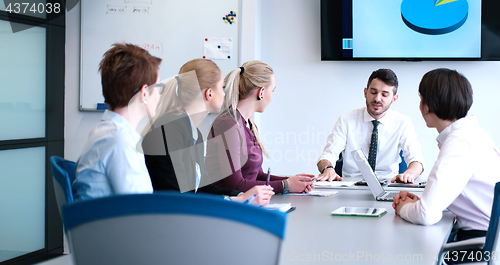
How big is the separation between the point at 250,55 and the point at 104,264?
9.56ft

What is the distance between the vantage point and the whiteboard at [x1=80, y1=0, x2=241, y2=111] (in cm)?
341

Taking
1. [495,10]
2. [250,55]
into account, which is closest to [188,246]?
[250,55]

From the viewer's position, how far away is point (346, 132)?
315 centimetres

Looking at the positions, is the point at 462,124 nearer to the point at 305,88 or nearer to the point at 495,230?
the point at 495,230

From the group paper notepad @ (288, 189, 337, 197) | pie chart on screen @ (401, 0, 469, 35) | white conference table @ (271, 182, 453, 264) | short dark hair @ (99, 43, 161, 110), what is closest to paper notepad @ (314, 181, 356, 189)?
paper notepad @ (288, 189, 337, 197)

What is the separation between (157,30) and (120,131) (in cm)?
254

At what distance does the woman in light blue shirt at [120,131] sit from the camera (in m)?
1.06

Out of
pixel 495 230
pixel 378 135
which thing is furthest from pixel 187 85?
pixel 378 135

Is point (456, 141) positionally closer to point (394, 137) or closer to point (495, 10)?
point (394, 137)

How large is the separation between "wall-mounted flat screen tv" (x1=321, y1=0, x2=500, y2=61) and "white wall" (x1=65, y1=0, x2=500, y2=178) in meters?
0.13

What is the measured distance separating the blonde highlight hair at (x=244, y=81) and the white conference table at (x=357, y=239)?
718 millimetres

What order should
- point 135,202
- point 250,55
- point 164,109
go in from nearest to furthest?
point 135,202
point 164,109
point 250,55

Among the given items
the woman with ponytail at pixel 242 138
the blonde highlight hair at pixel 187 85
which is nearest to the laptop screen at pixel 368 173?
the woman with ponytail at pixel 242 138

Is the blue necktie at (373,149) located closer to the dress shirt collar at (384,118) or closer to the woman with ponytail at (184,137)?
the dress shirt collar at (384,118)
